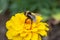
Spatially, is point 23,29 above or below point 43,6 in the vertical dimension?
above

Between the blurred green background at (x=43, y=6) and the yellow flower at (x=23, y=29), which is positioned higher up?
the yellow flower at (x=23, y=29)

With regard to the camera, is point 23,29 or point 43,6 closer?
point 23,29

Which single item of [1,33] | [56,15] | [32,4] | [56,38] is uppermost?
[1,33]

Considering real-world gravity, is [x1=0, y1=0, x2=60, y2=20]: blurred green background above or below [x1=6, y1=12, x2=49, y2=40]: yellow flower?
below

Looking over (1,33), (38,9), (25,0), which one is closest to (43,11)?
(38,9)

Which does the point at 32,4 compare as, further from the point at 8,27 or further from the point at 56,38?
the point at 8,27

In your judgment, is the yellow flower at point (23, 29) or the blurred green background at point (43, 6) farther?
the blurred green background at point (43, 6)

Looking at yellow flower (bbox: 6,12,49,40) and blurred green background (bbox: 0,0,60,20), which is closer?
yellow flower (bbox: 6,12,49,40)

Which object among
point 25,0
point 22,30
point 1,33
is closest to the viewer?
point 22,30
